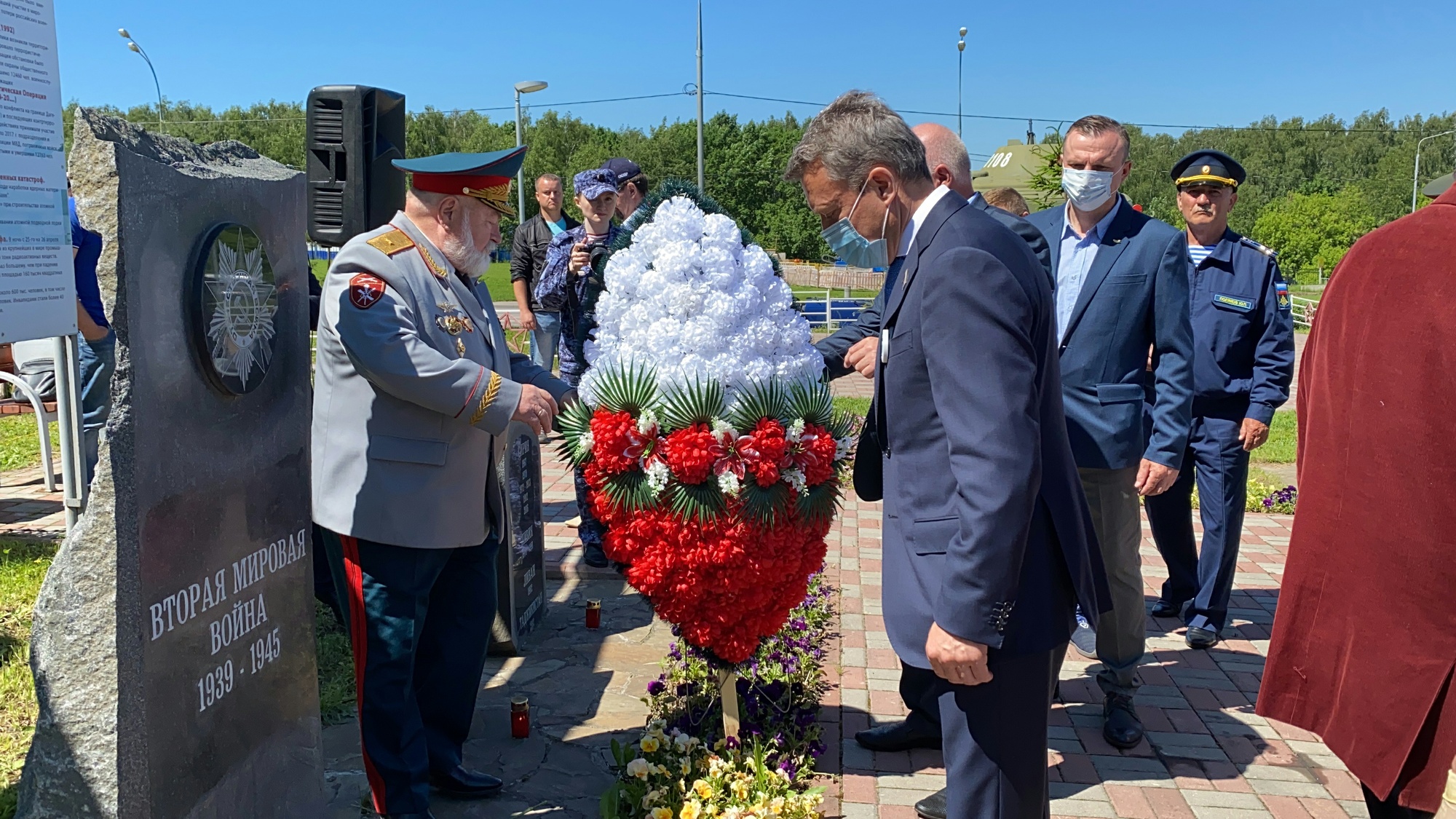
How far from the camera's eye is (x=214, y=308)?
2479mm

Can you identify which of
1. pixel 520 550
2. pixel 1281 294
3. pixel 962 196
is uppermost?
pixel 962 196

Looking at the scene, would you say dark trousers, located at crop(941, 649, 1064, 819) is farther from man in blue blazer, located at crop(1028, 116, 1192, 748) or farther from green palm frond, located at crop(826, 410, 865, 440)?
man in blue blazer, located at crop(1028, 116, 1192, 748)

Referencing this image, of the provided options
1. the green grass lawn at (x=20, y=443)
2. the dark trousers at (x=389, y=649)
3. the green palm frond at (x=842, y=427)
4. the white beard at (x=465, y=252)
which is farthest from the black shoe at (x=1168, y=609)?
the green grass lawn at (x=20, y=443)

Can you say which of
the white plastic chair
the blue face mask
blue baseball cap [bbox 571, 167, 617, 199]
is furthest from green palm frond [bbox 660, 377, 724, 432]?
the white plastic chair

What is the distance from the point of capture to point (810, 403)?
9.36 ft

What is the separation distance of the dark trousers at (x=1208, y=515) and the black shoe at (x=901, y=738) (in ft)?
6.43

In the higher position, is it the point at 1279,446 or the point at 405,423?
the point at 405,423

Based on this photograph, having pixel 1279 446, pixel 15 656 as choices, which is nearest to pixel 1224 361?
pixel 15 656

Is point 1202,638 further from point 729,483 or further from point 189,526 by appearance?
point 189,526

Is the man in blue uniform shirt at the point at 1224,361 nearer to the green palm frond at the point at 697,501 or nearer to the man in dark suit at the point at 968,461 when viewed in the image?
the man in dark suit at the point at 968,461

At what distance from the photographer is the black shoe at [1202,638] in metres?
4.91

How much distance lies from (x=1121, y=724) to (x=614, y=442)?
7.75 feet

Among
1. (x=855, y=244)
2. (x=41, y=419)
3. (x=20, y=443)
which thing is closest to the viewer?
(x=855, y=244)

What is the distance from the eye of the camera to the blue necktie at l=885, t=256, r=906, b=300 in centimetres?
232
